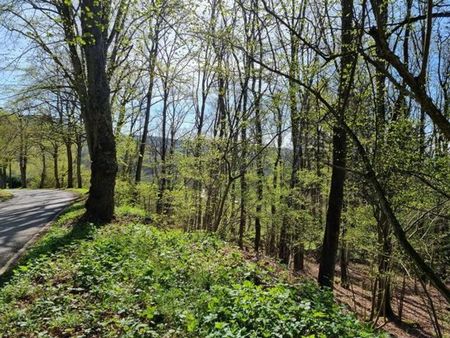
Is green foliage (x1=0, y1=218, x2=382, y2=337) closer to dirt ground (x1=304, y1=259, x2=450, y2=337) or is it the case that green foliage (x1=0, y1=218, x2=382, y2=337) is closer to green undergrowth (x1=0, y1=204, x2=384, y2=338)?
green undergrowth (x1=0, y1=204, x2=384, y2=338)

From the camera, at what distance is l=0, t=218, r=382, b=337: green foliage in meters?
4.32

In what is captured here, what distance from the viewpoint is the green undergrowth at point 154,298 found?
170 inches

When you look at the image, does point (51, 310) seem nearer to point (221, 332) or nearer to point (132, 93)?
point (221, 332)

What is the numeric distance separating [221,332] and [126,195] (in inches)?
553

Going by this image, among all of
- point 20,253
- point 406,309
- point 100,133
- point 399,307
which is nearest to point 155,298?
point 20,253

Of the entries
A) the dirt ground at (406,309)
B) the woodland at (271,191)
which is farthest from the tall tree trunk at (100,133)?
the dirt ground at (406,309)

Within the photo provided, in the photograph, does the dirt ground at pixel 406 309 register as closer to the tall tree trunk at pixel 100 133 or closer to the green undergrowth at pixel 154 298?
the green undergrowth at pixel 154 298

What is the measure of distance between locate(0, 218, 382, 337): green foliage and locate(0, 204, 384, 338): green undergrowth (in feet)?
0.04

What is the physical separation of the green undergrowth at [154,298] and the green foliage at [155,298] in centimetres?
1

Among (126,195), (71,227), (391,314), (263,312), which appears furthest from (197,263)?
(126,195)

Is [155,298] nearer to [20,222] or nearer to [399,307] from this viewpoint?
[20,222]

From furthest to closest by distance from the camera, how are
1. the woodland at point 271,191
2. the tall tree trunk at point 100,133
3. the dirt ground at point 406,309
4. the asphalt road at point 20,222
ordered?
the dirt ground at point 406,309, the tall tree trunk at point 100,133, the asphalt road at point 20,222, the woodland at point 271,191

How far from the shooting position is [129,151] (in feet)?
72.4

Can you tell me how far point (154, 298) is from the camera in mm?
5031
